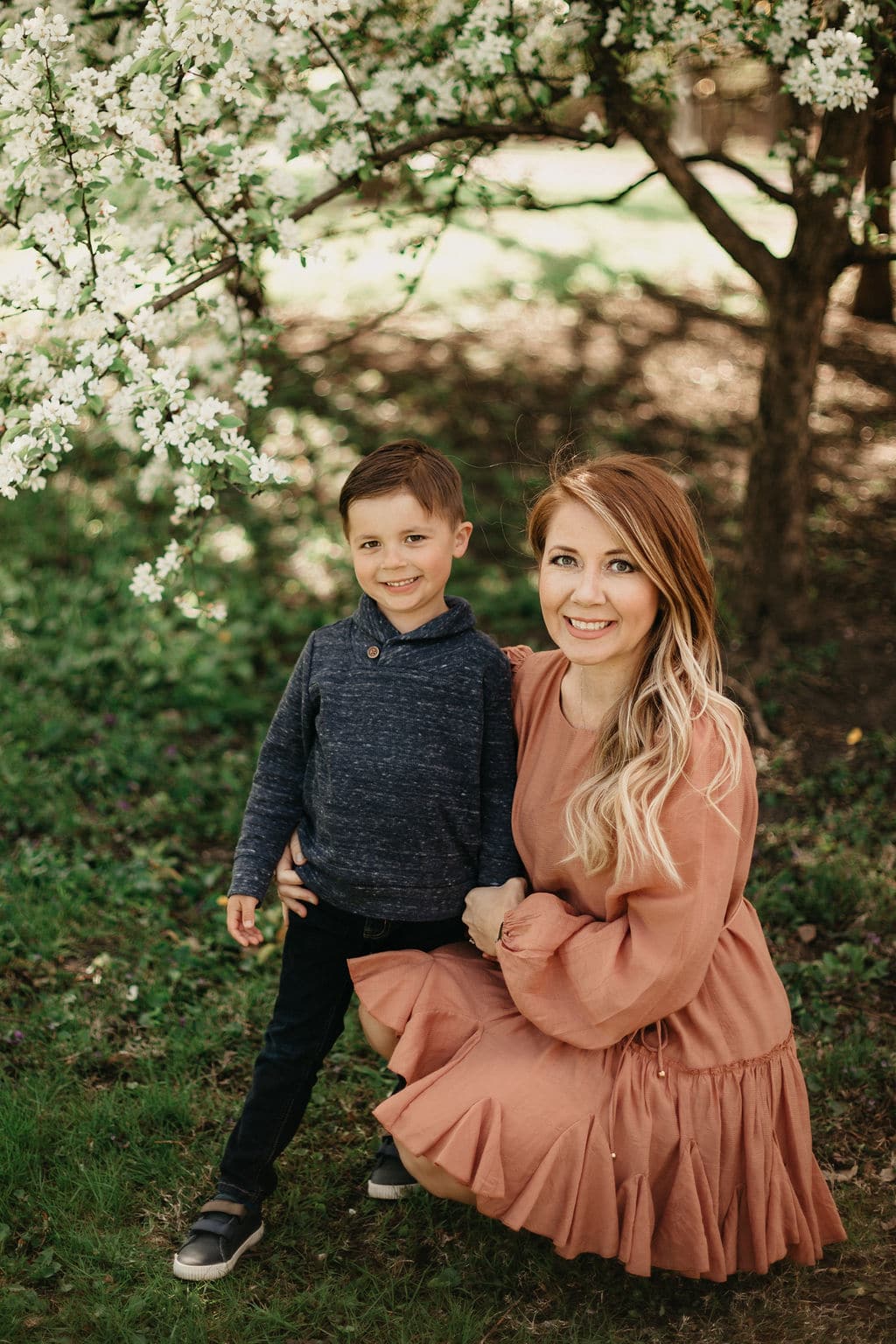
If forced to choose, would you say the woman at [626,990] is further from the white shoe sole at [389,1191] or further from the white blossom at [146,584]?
the white blossom at [146,584]

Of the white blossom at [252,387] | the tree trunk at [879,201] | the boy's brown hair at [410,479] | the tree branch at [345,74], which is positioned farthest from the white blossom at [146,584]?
the tree trunk at [879,201]

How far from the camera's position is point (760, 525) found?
4836 millimetres

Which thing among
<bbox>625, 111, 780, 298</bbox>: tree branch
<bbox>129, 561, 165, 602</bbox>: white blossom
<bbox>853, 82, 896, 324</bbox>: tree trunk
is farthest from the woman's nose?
<bbox>625, 111, 780, 298</bbox>: tree branch

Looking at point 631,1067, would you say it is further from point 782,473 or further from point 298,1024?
point 782,473

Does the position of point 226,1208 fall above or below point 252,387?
below

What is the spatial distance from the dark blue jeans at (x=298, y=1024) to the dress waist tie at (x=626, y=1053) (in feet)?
1.64

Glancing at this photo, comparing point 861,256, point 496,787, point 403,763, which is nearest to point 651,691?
point 496,787

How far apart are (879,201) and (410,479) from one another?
7.02ft

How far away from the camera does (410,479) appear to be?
8.21ft

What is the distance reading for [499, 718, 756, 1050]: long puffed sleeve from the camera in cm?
228

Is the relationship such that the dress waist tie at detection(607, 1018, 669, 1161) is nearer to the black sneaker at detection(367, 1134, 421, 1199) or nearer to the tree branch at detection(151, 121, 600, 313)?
the black sneaker at detection(367, 1134, 421, 1199)

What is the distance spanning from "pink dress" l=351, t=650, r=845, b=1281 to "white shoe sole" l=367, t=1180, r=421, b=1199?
0.52m

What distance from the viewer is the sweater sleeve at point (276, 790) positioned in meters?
2.65

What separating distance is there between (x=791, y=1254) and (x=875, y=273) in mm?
6969
